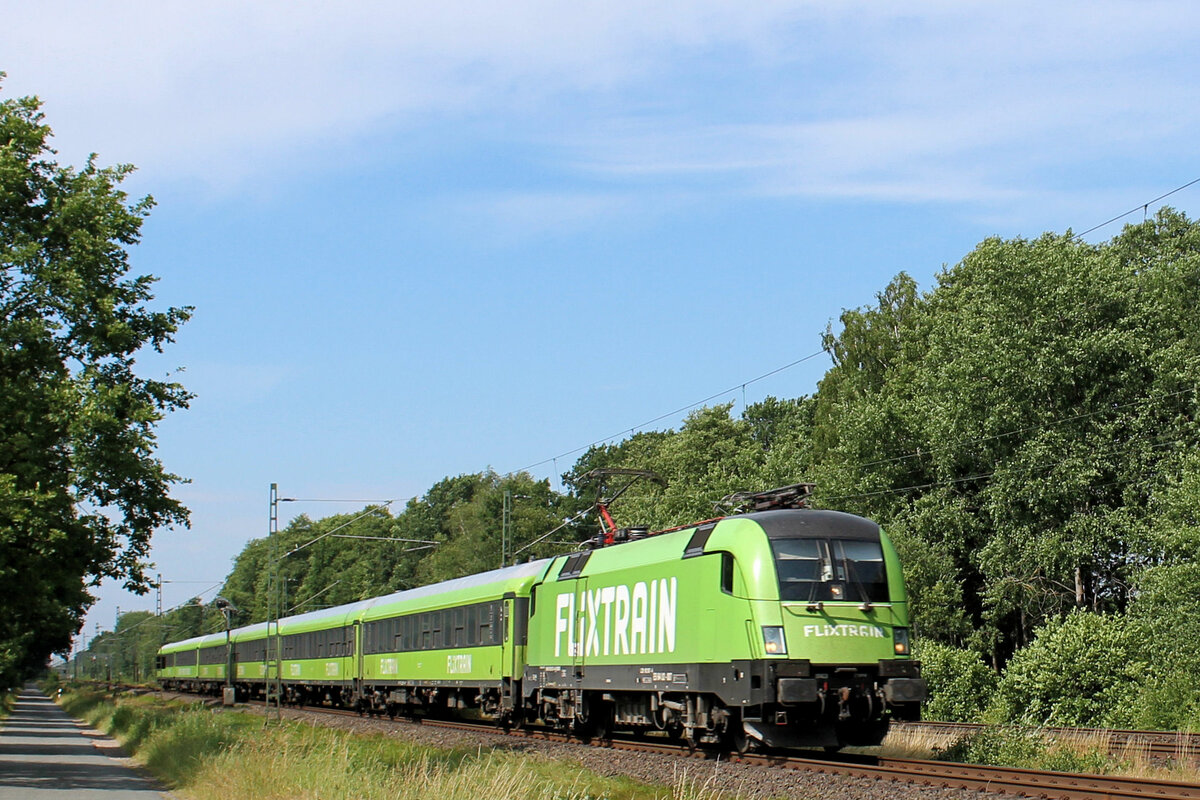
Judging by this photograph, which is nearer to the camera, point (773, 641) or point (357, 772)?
point (357, 772)

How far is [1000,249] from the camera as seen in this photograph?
131ft

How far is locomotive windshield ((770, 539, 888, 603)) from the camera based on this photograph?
1728 centimetres

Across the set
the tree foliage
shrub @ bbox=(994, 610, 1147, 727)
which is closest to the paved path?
the tree foliage

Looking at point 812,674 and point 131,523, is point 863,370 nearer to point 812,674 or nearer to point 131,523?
point 131,523

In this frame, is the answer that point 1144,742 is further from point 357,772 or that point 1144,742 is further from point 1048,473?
point 1048,473

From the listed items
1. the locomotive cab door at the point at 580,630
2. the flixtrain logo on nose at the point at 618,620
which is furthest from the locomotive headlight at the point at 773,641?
the locomotive cab door at the point at 580,630

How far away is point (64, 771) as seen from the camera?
22.7m

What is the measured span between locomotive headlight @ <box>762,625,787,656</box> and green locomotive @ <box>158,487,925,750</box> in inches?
0.7

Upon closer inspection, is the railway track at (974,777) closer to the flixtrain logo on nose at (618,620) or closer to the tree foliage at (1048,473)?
the flixtrain logo on nose at (618,620)

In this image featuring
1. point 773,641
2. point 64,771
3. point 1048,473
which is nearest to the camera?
point 773,641

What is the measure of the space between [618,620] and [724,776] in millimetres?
5866

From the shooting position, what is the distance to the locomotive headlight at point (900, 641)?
17562 mm

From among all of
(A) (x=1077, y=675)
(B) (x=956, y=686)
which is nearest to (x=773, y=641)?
(A) (x=1077, y=675)

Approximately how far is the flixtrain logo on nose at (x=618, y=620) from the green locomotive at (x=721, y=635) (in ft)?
0.11
